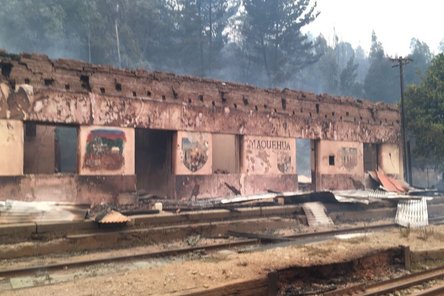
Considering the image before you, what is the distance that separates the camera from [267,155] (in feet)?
59.4

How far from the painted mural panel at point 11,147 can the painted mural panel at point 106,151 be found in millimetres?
1839

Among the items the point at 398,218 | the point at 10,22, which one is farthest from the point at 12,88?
the point at 10,22

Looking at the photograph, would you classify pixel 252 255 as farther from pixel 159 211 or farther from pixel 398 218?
pixel 398 218

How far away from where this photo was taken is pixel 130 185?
1437 centimetres

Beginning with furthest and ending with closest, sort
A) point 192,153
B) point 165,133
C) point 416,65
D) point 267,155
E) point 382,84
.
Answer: point 416,65 < point 382,84 < point 267,155 < point 165,133 < point 192,153

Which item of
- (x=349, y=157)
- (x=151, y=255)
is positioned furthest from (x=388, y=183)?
(x=151, y=255)

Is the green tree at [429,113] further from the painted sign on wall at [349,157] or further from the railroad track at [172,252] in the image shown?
the railroad track at [172,252]

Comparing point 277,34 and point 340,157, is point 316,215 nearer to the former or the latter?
point 340,157

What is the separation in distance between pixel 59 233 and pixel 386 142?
61.7ft

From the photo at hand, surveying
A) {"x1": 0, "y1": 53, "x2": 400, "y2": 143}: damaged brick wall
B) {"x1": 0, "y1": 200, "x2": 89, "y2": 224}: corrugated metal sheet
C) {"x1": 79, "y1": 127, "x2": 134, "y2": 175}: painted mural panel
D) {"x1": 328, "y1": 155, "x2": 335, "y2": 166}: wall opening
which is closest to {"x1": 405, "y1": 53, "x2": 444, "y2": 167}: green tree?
{"x1": 0, "y1": 53, "x2": 400, "y2": 143}: damaged brick wall

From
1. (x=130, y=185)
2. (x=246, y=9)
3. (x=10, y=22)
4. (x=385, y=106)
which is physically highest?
(x=246, y=9)

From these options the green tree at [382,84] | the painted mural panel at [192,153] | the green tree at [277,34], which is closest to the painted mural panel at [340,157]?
the painted mural panel at [192,153]

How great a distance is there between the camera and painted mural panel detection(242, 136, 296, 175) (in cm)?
1750

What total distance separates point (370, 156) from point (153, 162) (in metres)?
12.6
